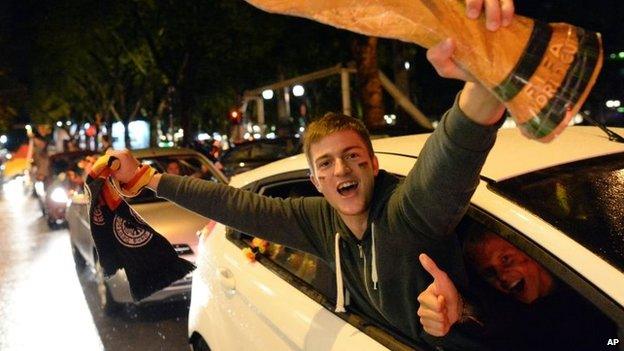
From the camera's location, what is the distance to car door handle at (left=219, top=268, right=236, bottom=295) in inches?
128

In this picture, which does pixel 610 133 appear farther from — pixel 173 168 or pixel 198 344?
pixel 173 168

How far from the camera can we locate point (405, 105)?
12.2 m

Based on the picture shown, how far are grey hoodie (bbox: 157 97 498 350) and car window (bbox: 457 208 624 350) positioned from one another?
22 centimetres

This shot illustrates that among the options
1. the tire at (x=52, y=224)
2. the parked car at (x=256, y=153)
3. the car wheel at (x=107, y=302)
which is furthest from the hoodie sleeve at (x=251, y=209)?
the tire at (x=52, y=224)

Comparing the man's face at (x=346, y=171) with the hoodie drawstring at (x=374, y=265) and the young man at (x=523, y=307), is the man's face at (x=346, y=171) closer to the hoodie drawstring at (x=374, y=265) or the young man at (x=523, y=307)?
the hoodie drawstring at (x=374, y=265)

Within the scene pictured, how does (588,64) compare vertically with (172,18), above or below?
below

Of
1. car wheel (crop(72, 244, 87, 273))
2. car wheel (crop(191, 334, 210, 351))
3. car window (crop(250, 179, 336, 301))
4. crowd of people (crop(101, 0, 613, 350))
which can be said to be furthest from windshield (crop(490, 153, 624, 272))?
car wheel (crop(72, 244, 87, 273))

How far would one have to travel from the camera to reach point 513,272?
7.90ft

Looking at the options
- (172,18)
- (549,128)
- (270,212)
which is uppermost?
(172,18)

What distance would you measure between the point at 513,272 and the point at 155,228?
4.30 meters

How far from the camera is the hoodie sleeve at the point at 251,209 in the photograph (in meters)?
2.71

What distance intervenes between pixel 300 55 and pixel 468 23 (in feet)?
88.8

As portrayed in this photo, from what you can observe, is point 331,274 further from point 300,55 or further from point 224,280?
point 300,55

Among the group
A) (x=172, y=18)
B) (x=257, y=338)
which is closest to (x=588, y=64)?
(x=257, y=338)
